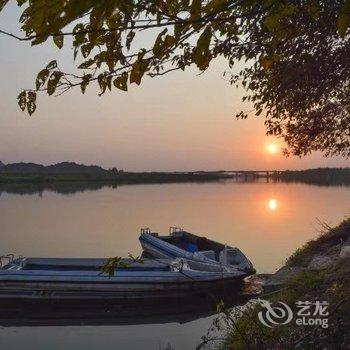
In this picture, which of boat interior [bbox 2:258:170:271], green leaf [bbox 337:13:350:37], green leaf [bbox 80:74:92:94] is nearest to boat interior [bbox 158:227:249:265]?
boat interior [bbox 2:258:170:271]

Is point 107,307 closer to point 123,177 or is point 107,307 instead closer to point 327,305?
point 327,305

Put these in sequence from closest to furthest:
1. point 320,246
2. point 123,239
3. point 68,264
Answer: point 320,246
point 68,264
point 123,239

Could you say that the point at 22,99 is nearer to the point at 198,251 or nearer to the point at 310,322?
the point at 310,322

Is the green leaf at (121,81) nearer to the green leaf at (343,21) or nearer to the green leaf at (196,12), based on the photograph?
the green leaf at (196,12)

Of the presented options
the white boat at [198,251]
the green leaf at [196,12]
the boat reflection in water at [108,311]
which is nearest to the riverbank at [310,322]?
the green leaf at [196,12]

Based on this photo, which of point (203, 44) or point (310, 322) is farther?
point (310, 322)

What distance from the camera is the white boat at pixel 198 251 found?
70.9ft

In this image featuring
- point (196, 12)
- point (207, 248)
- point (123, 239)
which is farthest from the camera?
point (123, 239)

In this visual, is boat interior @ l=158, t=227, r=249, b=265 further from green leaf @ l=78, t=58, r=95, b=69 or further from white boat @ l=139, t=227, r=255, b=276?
green leaf @ l=78, t=58, r=95, b=69

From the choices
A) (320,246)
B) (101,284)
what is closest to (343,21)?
(320,246)

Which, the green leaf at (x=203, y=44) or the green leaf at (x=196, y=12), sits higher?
the green leaf at (x=196, y=12)

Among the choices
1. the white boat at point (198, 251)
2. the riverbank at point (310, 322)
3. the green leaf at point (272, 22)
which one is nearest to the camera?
the green leaf at point (272, 22)

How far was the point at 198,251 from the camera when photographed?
83.0ft

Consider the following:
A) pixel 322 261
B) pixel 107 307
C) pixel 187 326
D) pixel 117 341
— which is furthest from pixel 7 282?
pixel 322 261
